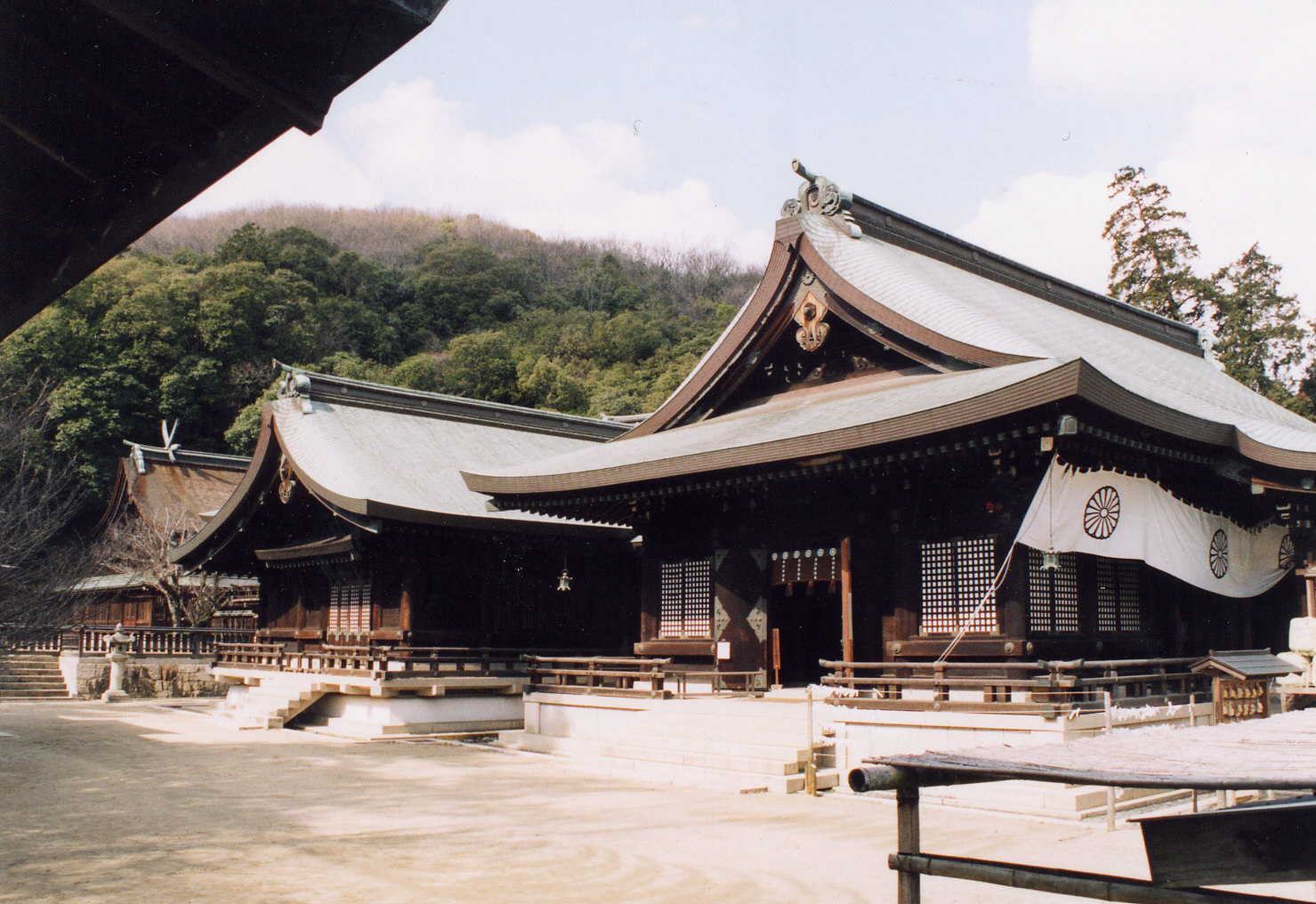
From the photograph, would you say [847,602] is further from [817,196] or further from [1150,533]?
[817,196]

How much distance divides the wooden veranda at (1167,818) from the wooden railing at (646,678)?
1214cm

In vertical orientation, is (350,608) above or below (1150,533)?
below

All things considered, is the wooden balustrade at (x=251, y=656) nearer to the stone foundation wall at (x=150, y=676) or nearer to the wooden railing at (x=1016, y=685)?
the stone foundation wall at (x=150, y=676)

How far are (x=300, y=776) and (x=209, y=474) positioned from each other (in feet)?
93.1

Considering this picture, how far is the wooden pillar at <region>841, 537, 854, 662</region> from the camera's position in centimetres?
1391

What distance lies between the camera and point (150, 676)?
27.6 meters

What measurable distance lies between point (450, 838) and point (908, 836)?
21.0 feet

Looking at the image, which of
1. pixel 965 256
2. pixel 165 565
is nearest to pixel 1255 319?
pixel 965 256

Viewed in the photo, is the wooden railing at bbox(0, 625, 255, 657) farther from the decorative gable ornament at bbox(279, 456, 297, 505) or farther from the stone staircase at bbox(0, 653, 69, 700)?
the decorative gable ornament at bbox(279, 456, 297, 505)

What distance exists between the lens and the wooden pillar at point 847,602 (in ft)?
45.6

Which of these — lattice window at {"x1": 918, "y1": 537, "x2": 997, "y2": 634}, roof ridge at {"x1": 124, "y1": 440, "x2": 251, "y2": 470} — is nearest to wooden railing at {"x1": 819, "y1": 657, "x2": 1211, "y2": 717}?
lattice window at {"x1": 918, "y1": 537, "x2": 997, "y2": 634}

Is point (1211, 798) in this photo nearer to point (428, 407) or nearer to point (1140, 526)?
point (1140, 526)

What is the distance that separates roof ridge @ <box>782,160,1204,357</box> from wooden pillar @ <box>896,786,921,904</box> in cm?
1378

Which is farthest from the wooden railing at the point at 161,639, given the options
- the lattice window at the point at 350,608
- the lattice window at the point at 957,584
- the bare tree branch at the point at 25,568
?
the lattice window at the point at 957,584
